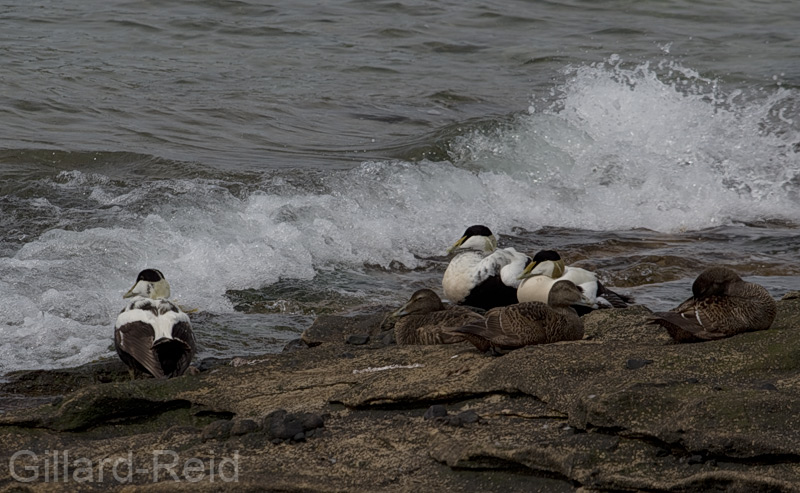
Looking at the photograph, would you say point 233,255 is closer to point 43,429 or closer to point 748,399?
point 43,429

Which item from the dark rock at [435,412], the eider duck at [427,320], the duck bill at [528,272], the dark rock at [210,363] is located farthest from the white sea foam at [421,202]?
the dark rock at [435,412]

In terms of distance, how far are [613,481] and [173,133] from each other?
983 cm

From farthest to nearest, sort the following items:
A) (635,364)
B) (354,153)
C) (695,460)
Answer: (354,153)
(635,364)
(695,460)

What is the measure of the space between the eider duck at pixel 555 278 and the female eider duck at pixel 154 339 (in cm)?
211

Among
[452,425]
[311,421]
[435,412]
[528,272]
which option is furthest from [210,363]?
[452,425]

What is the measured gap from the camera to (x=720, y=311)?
4727 mm

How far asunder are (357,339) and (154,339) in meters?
1.15

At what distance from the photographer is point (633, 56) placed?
17594 millimetres

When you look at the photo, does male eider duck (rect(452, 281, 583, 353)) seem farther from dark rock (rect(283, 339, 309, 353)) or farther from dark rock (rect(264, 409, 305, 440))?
dark rock (rect(283, 339, 309, 353))

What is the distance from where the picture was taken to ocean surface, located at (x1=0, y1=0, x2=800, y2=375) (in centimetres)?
809

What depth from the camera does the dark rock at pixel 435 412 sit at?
4.02m

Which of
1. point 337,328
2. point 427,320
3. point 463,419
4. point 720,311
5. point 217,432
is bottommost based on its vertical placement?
point 337,328

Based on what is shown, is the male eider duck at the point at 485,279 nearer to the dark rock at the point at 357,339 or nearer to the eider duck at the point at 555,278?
the eider duck at the point at 555,278

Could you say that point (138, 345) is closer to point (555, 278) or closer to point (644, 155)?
point (555, 278)
